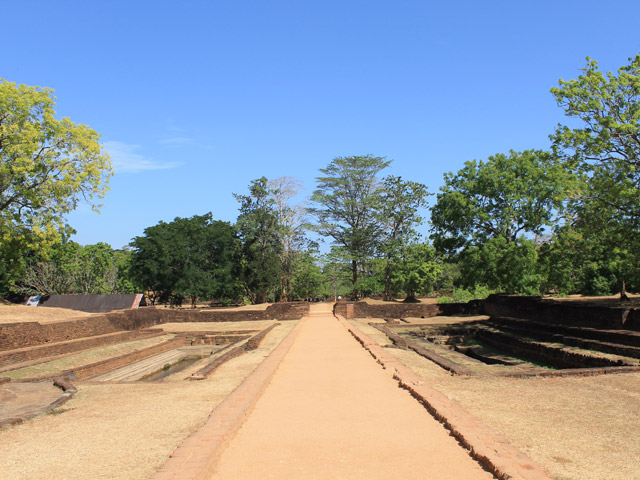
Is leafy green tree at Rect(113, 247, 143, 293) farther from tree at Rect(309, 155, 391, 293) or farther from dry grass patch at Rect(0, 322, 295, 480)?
dry grass patch at Rect(0, 322, 295, 480)

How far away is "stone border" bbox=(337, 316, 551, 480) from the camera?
355 centimetres

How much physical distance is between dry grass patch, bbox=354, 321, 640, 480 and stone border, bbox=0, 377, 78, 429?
17.3 ft

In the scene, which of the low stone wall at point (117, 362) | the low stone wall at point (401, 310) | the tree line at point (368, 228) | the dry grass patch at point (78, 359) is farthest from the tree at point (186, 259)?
the dry grass patch at point (78, 359)

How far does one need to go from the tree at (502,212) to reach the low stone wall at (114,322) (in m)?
9.62

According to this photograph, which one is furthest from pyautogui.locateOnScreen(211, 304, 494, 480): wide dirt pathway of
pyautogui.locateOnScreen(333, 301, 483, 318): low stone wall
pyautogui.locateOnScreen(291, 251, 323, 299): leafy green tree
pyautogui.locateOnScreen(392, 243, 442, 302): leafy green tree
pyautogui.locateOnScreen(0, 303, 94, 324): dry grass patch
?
pyautogui.locateOnScreen(291, 251, 323, 299): leafy green tree

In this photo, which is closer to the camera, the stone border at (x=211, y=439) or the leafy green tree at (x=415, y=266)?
the stone border at (x=211, y=439)

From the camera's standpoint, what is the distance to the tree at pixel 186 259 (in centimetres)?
3347

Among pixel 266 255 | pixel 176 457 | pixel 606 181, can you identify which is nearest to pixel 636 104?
pixel 606 181

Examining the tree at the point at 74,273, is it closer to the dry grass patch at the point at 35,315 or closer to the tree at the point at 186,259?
the tree at the point at 186,259

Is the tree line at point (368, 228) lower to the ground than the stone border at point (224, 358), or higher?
higher

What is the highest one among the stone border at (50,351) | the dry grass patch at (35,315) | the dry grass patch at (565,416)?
the dry grass patch at (35,315)

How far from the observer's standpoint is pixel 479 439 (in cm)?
434

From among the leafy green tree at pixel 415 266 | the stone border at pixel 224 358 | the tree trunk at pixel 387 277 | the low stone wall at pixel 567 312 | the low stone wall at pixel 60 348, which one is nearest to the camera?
the stone border at pixel 224 358

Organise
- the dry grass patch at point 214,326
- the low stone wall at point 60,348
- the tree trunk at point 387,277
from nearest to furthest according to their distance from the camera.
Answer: the low stone wall at point 60,348, the dry grass patch at point 214,326, the tree trunk at point 387,277
